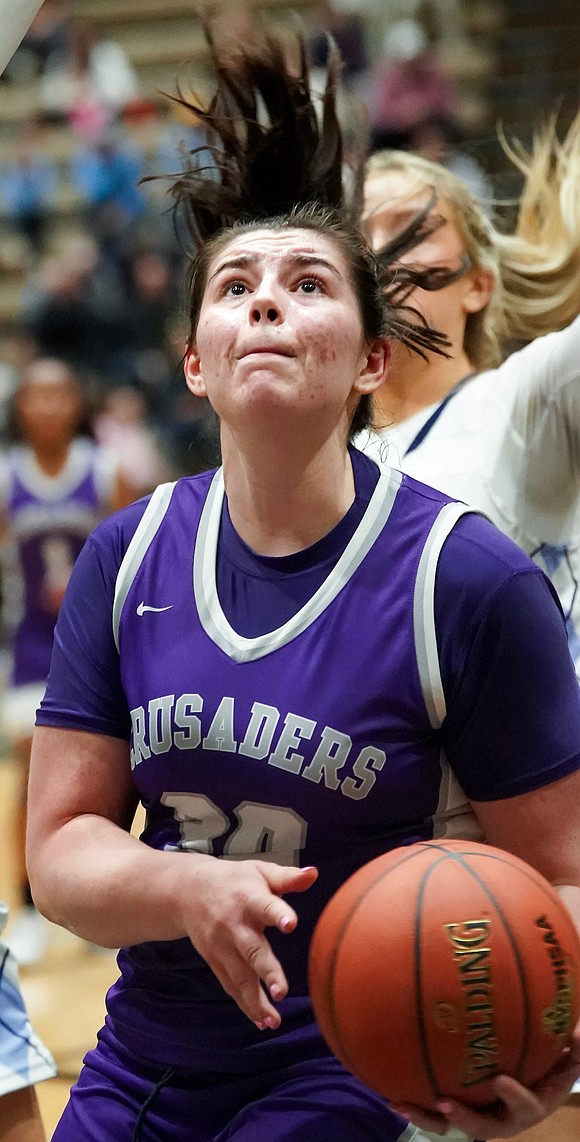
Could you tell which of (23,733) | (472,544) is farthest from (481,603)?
(23,733)

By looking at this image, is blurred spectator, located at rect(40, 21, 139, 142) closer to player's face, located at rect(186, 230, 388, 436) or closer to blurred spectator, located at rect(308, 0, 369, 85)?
blurred spectator, located at rect(308, 0, 369, 85)

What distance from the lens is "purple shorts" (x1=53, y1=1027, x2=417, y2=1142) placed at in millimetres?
1889

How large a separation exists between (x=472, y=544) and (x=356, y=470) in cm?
29

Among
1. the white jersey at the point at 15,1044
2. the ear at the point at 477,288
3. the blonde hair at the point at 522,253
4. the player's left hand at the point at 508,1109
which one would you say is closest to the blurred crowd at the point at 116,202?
the blonde hair at the point at 522,253

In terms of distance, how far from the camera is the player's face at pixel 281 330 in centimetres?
199

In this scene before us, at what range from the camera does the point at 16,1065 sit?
94.3 inches

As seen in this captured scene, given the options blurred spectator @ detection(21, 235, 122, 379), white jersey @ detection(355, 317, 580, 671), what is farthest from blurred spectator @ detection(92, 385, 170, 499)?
white jersey @ detection(355, 317, 580, 671)

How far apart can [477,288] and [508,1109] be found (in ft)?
6.46

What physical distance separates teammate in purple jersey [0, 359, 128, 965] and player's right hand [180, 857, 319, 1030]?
3681mm

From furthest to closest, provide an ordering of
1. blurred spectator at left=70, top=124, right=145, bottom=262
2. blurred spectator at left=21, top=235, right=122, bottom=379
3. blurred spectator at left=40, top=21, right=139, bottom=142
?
blurred spectator at left=40, top=21, right=139, bottom=142 < blurred spectator at left=70, top=124, right=145, bottom=262 < blurred spectator at left=21, top=235, right=122, bottom=379

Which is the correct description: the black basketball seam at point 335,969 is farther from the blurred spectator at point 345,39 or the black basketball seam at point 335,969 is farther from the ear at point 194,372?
the blurred spectator at point 345,39

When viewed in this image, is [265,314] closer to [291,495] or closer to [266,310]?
[266,310]

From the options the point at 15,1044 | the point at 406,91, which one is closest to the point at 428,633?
the point at 15,1044

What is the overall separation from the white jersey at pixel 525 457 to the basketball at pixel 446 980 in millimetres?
1032
